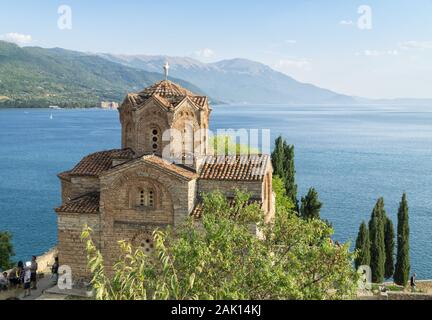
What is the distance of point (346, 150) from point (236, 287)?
9906 centimetres

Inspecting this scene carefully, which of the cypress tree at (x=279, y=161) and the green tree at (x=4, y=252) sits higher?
the cypress tree at (x=279, y=161)

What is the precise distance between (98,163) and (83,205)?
2558 mm

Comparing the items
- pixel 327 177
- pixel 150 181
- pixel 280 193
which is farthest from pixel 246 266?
pixel 327 177

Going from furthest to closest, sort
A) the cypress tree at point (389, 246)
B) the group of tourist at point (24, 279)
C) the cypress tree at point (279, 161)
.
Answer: the cypress tree at point (279, 161), the cypress tree at point (389, 246), the group of tourist at point (24, 279)

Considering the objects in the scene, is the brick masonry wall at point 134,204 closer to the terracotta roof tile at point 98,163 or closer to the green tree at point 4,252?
the terracotta roof tile at point 98,163

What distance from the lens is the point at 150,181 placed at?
19672 mm

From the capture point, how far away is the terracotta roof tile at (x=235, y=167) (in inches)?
796

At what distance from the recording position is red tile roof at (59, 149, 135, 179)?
71.1 ft

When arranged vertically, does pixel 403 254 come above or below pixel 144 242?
below

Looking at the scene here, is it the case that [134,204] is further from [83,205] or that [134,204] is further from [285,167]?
[285,167]

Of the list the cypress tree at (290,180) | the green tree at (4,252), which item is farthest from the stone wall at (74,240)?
the cypress tree at (290,180)

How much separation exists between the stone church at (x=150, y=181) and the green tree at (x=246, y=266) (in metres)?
6.28

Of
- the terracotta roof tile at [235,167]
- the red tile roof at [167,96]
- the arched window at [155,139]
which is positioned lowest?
the terracotta roof tile at [235,167]
